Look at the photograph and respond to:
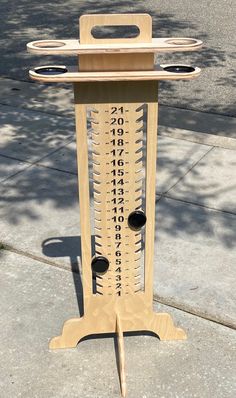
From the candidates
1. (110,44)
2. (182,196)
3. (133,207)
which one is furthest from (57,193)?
(110,44)

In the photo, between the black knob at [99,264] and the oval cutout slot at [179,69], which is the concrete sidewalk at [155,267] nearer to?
the black knob at [99,264]

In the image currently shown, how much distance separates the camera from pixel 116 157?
106 inches

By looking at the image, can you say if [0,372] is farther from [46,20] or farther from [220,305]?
[46,20]

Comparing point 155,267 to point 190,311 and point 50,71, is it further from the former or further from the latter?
point 50,71

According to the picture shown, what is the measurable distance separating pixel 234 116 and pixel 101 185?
15.3 ft

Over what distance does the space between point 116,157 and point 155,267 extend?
1.37 metres

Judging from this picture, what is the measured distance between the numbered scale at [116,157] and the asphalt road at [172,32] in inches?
182

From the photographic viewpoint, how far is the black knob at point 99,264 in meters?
2.92

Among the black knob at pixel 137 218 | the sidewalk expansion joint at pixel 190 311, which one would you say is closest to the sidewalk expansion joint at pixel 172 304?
the sidewalk expansion joint at pixel 190 311

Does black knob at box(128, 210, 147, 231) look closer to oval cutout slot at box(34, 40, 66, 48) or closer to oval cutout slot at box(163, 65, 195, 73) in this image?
oval cutout slot at box(163, 65, 195, 73)

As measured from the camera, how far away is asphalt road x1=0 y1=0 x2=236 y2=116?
7.99 m

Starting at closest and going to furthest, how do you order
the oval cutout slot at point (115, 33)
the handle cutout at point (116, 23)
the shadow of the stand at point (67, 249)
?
the handle cutout at point (116, 23) → the shadow of the stand at point (67, 249) → the oval cutout slot at point (115, 33)

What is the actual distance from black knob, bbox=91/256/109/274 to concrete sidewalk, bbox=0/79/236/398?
523 mm

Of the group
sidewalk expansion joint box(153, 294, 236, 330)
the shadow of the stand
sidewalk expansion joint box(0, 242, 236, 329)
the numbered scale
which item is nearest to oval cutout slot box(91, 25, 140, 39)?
the shadow of the stand
